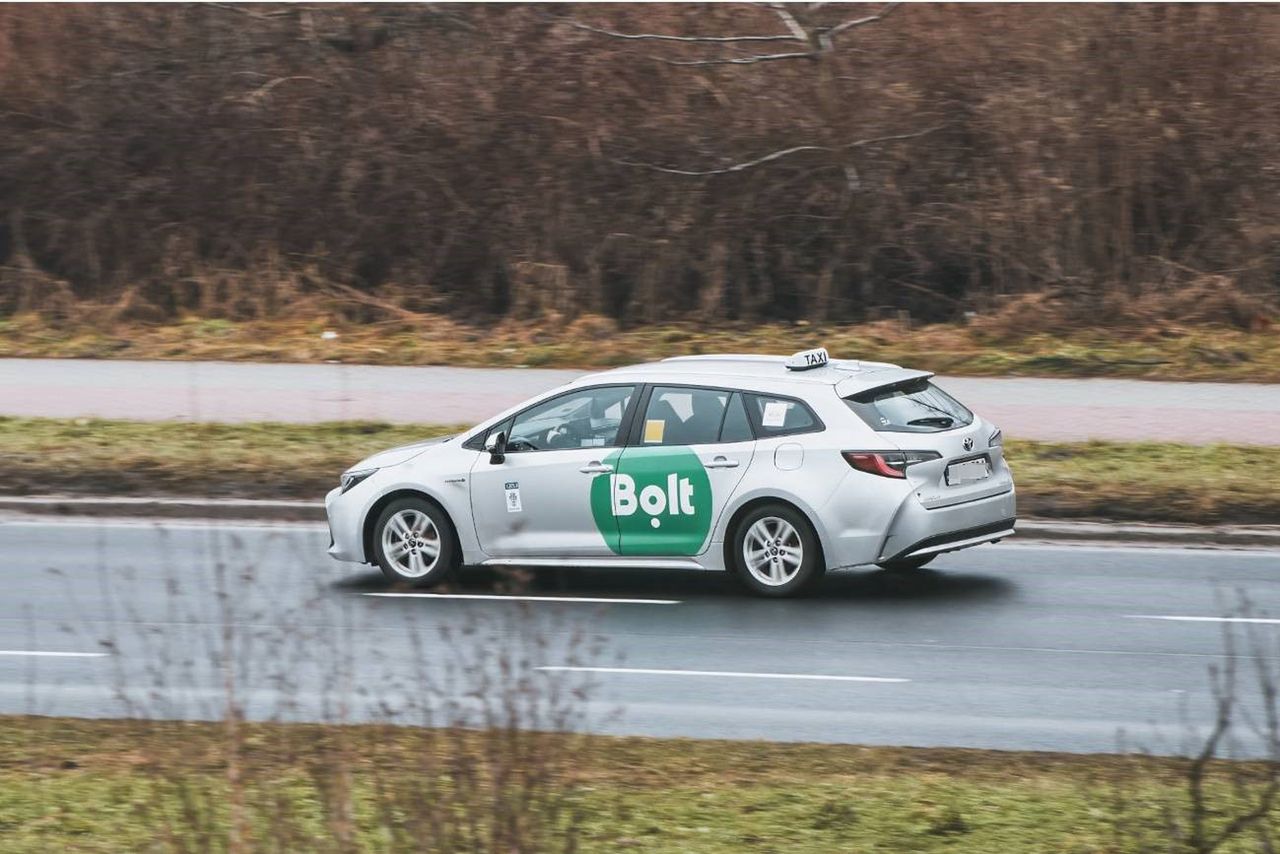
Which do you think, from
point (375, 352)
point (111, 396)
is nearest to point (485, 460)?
point (111, 396)

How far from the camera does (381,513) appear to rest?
13.1m

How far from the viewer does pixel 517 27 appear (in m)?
28.1

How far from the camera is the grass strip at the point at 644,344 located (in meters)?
21.4

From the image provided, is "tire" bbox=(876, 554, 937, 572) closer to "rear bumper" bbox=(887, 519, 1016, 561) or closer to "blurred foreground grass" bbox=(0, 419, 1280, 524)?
"rear bumper" bbox=(887, 519, 1016, 561)

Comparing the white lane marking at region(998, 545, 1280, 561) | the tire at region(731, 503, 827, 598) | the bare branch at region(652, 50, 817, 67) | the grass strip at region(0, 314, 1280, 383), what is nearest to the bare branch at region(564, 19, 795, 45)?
the bare branch at region(652, 50, 817, 67)

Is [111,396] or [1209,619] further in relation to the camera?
[111,396]

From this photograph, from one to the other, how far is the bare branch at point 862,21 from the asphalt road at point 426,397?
7138 millimetres

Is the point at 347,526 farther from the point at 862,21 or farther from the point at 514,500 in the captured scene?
the point at 862,21

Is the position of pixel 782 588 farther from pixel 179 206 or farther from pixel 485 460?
pixel 179 206

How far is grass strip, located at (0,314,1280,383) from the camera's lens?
70.3 feet

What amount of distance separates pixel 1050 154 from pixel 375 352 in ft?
30.1

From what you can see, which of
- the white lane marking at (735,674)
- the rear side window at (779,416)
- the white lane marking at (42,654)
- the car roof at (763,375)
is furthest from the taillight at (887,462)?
the white lane marking at (42,654)

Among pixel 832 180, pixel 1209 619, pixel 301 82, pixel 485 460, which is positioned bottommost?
pixel 1209 619

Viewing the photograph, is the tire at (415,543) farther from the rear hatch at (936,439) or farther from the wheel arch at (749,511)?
the rear hatch at (936,439)
